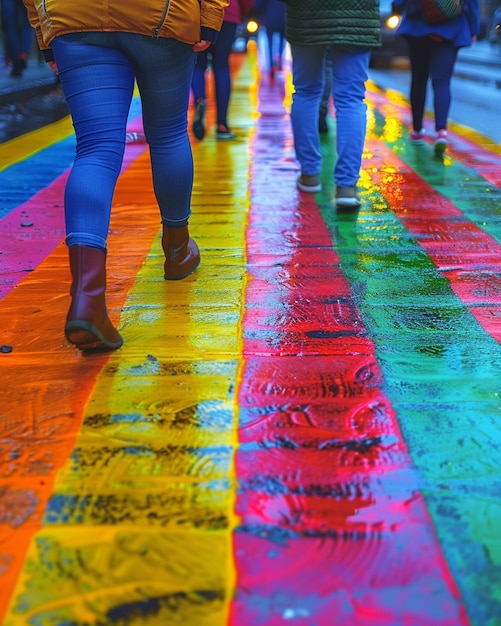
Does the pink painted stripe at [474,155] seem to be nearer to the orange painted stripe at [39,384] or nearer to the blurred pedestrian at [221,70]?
the blurred pedestrian at [221,70]

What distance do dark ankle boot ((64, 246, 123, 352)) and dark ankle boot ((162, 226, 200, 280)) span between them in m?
0.66

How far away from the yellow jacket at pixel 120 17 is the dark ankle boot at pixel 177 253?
0.79 m

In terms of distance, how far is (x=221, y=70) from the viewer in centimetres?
671

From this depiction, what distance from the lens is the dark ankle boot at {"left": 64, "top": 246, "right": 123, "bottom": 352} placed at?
2131mm

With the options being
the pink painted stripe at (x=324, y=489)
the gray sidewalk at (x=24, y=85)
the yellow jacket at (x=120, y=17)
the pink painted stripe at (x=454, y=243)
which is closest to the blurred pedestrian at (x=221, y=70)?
the pink painted stripe at (x=454, y=243)

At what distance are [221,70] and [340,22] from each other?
10.1 ft

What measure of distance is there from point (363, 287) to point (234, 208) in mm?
1551

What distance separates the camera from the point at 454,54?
5.96m

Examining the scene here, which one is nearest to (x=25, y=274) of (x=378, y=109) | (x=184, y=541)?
(x=184, y=541)

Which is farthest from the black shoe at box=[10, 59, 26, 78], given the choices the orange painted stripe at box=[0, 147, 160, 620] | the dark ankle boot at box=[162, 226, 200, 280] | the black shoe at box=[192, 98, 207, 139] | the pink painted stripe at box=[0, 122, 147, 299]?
the dark ankle boot at box=[162, 226, 200, 280]

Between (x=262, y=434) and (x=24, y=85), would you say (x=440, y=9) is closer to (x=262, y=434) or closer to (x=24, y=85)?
(x=262, y=434)

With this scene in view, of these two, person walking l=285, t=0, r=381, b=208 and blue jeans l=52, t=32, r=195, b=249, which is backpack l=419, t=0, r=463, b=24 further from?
blue jeans l=52, t=32, r=195, b=249

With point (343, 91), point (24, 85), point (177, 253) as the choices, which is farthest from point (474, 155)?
point (24, 85)

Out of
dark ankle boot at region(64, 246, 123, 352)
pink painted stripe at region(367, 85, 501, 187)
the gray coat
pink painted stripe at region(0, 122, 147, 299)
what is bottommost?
pink painted stripe at region(367, 85, 501, 187)
